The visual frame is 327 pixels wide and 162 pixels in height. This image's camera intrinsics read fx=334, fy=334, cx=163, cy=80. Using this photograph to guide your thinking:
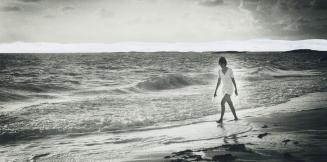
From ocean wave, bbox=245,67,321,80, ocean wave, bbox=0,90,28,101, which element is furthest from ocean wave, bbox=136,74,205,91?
ocean wave, bbox=0,90,28,101

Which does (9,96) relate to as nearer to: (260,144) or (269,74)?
(260,144)

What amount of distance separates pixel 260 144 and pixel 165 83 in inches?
713

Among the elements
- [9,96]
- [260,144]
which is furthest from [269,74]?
[260,144]

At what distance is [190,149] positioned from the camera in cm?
637

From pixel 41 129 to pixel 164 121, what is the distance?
3.66 metres

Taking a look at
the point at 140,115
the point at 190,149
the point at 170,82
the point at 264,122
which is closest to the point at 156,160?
the point at 190,149

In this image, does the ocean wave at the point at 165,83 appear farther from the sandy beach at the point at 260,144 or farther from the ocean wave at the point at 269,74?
the sandy beach at the point at 260,144

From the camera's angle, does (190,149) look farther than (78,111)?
No

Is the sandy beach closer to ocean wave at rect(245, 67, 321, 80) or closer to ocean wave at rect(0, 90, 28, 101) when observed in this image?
ocean wave at rect(0, 90, 28, 101)

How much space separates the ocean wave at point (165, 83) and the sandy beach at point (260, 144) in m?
14.1

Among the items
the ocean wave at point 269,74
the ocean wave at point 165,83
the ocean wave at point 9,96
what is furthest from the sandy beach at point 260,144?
the ocean wave at point 269,74

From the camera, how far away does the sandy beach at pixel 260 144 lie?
18.4ft

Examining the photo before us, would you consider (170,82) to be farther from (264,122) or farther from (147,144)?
(147,144)

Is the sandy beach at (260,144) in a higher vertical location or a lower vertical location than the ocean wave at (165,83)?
higher
